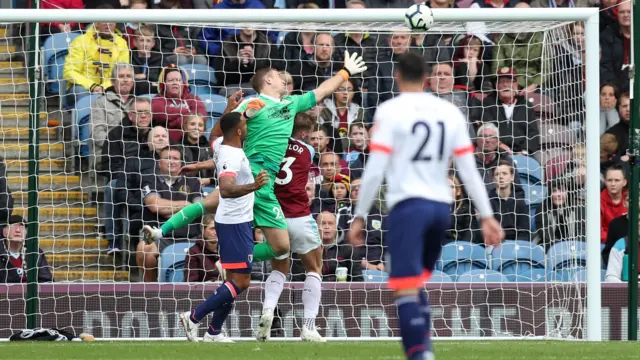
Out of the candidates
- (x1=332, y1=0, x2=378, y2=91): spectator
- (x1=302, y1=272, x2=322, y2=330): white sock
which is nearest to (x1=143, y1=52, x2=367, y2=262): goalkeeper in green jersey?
(x1=302, y1=272, x2=322, y2=330): white sock

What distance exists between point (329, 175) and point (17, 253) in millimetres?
3365

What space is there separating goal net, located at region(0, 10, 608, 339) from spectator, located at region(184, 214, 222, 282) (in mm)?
22

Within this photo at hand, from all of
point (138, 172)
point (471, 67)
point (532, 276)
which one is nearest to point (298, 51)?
point (471, 67)

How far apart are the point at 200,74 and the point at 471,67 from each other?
10.1 ft

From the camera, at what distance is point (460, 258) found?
1236cm

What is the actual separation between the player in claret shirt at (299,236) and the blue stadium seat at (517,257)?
2.60 m

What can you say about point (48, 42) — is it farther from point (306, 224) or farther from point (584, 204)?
point (584, 204)

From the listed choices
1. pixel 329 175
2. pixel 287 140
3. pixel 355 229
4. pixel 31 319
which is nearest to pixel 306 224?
pixel 287 140

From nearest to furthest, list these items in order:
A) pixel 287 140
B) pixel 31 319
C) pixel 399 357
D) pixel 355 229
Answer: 1. pixel 355 229
2. pixel 399 357
3. pixel 287 140
4. pixel 31 319

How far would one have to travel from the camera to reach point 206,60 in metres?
13.2

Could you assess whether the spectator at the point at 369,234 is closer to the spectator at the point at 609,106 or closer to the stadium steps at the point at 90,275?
the stadium steps at the point at 90,275

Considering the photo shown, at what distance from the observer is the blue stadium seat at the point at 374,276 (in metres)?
12.1

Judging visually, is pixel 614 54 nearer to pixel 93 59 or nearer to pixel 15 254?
pixel 93 59

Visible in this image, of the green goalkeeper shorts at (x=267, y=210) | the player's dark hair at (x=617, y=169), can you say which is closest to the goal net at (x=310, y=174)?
the player's dark hair at (x=617, y=169)
